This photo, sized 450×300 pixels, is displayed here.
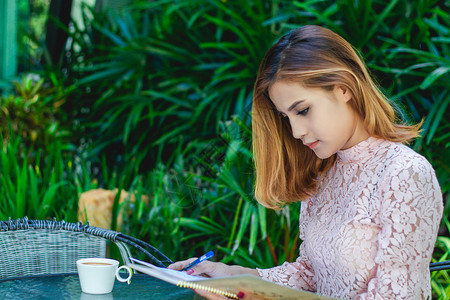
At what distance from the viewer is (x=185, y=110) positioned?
→ 412cm

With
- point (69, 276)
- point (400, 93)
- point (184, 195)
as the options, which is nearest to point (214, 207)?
point (184, 195)

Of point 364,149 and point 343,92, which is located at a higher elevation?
point 343,92

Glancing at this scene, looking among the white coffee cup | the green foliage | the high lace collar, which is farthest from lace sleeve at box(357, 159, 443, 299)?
the green foliage

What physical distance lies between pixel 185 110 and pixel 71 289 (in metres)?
2.81

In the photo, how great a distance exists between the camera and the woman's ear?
148 cm

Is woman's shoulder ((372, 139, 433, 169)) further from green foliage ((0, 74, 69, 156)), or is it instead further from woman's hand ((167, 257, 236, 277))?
green foliage ((0, 74, 69, 156))

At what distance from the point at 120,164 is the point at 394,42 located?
2293mm

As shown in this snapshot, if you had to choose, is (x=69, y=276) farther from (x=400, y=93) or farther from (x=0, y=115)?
(x=0, y=115)

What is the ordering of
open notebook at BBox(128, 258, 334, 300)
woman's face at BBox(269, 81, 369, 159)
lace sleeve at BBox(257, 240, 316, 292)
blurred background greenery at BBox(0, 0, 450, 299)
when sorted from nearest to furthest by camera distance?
open notebook at BBox(128, 258, 334, 300), woman's face at BBox(269, 81, 369, 159), lace sleeve at BBox(257, 240, 316, 292), blurred background greenery at BBox(0, 0, 450, 299)

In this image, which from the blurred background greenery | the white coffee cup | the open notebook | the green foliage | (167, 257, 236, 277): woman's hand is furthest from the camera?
the green foliage

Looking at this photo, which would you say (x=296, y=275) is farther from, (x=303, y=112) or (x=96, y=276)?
(x=96, y=276)

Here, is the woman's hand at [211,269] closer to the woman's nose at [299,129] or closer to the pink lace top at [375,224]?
the pink lace top at [375,224]

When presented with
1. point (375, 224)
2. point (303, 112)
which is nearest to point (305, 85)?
point (303, 112)

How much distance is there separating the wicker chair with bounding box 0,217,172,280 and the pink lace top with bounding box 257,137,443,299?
49 centimetres
